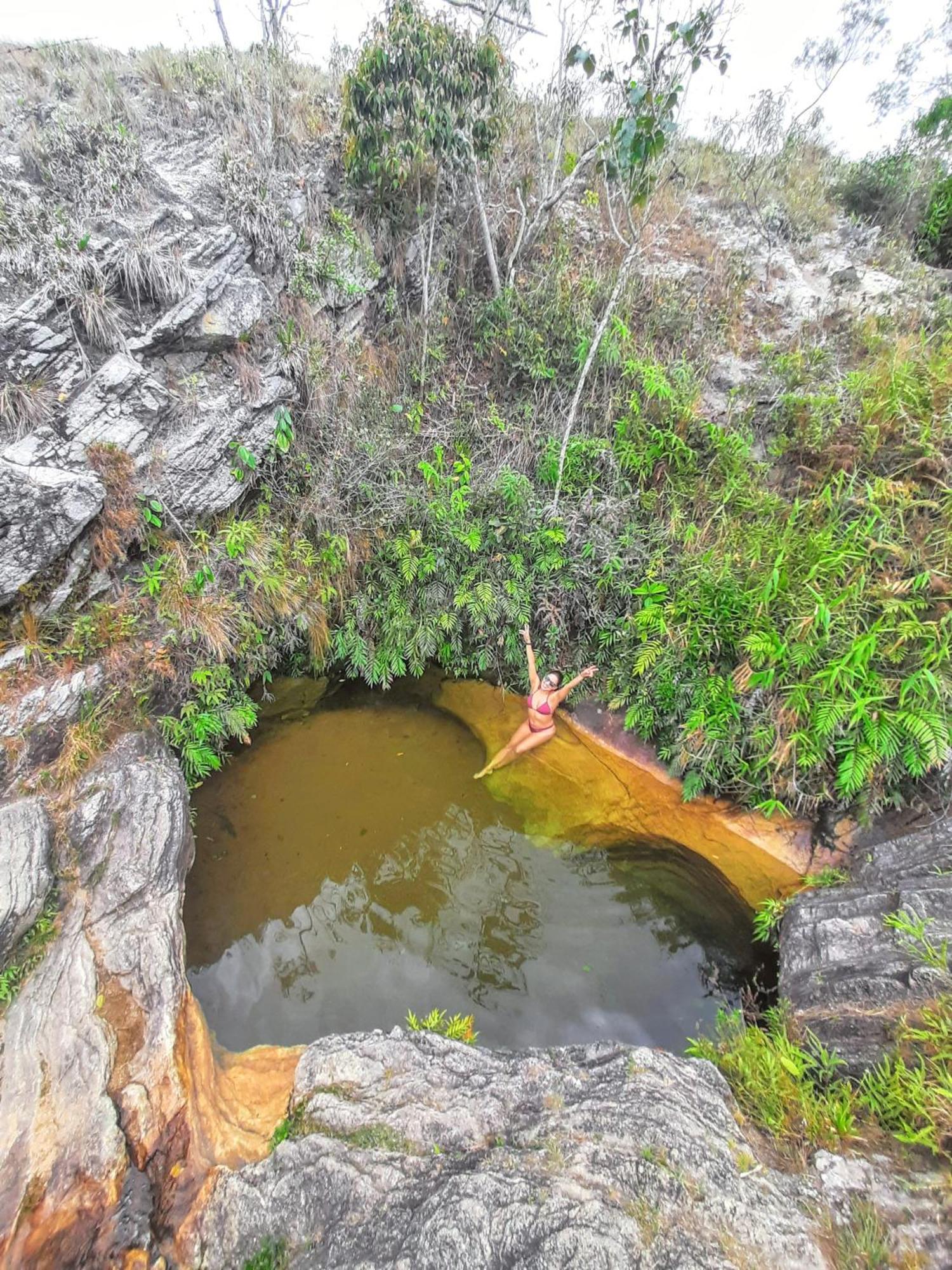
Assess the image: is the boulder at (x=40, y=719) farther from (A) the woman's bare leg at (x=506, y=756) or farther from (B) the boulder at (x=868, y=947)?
(B) the boulder at (x=868, y=947)

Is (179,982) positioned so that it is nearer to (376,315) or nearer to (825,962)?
(825,962)

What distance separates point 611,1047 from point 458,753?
9.89 ft

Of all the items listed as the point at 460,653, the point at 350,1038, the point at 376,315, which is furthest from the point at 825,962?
the point at 376,315

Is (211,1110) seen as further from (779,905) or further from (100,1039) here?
(779,905)

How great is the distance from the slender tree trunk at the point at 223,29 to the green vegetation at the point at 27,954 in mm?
10968

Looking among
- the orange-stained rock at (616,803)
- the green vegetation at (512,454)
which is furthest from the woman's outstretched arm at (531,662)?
the orange-stained rock at (616,803)

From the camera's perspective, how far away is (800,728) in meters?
4.87

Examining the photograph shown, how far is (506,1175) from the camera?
9.23ft

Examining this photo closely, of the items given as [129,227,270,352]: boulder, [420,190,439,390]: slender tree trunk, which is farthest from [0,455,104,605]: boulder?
[420,190,439,390]: slender tree trunk

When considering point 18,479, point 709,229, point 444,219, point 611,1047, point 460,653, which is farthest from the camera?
point 709,229

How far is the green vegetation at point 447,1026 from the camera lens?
13.1 feet

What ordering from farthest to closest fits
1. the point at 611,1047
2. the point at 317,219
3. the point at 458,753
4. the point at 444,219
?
the point at 444,219
the point at 317,219
the point at 458,753
the point at 611,1047

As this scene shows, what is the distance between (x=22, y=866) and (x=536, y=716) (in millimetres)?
4224

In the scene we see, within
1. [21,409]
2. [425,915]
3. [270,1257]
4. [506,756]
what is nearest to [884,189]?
[506,756]
